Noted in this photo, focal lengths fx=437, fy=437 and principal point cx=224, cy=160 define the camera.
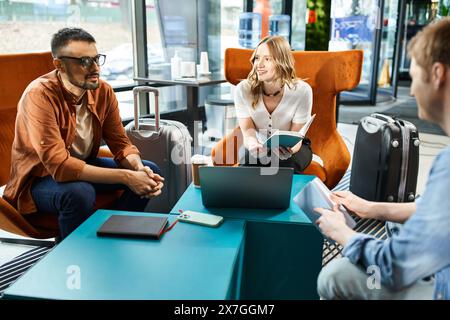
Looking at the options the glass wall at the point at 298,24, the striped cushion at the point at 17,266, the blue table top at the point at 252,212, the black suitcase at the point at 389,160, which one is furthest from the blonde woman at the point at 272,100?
the glass wall at the point at 298,24

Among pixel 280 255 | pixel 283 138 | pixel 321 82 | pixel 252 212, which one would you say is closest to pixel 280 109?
pixel 321 82

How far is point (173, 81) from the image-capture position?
3277 mm

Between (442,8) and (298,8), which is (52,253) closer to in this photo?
(298,8)

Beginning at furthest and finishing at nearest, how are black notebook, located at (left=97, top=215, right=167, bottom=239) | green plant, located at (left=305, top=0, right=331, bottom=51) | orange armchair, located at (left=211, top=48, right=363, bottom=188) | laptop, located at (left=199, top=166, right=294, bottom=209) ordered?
green plant, located at (left=305, top=0, right=331, bottom=51) < orange armchair, located at (left=211, top=48, right=363, bottom=188) < laptop, located at (left=199, top=166, right=294, bottom=209) < black notebook, located at (left=97, top=215, right=167, bottom=239)

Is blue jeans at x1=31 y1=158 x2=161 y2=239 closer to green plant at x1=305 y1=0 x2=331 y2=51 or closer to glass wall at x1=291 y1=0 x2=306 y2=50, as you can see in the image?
green plant at x1=305 y1=0 x2=331 y2=51

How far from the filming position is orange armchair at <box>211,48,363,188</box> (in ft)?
8.50

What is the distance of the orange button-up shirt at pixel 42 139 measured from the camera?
1752mm

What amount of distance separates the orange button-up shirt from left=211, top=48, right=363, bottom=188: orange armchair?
0.93 meters

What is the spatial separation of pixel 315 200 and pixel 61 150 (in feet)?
3.36

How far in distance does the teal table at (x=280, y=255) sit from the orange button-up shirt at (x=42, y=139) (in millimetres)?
725

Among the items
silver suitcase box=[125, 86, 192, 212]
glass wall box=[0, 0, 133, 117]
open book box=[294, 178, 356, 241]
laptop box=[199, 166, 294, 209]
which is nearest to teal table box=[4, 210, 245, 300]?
laptop box=[199, 166, 294, 209]

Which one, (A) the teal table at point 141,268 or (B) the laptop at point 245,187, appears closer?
(A) the teal table at point 141,268

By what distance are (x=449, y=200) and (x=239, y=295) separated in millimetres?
731

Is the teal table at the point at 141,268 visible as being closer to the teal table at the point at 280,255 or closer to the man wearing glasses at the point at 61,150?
the teal table at the point at 280,255
